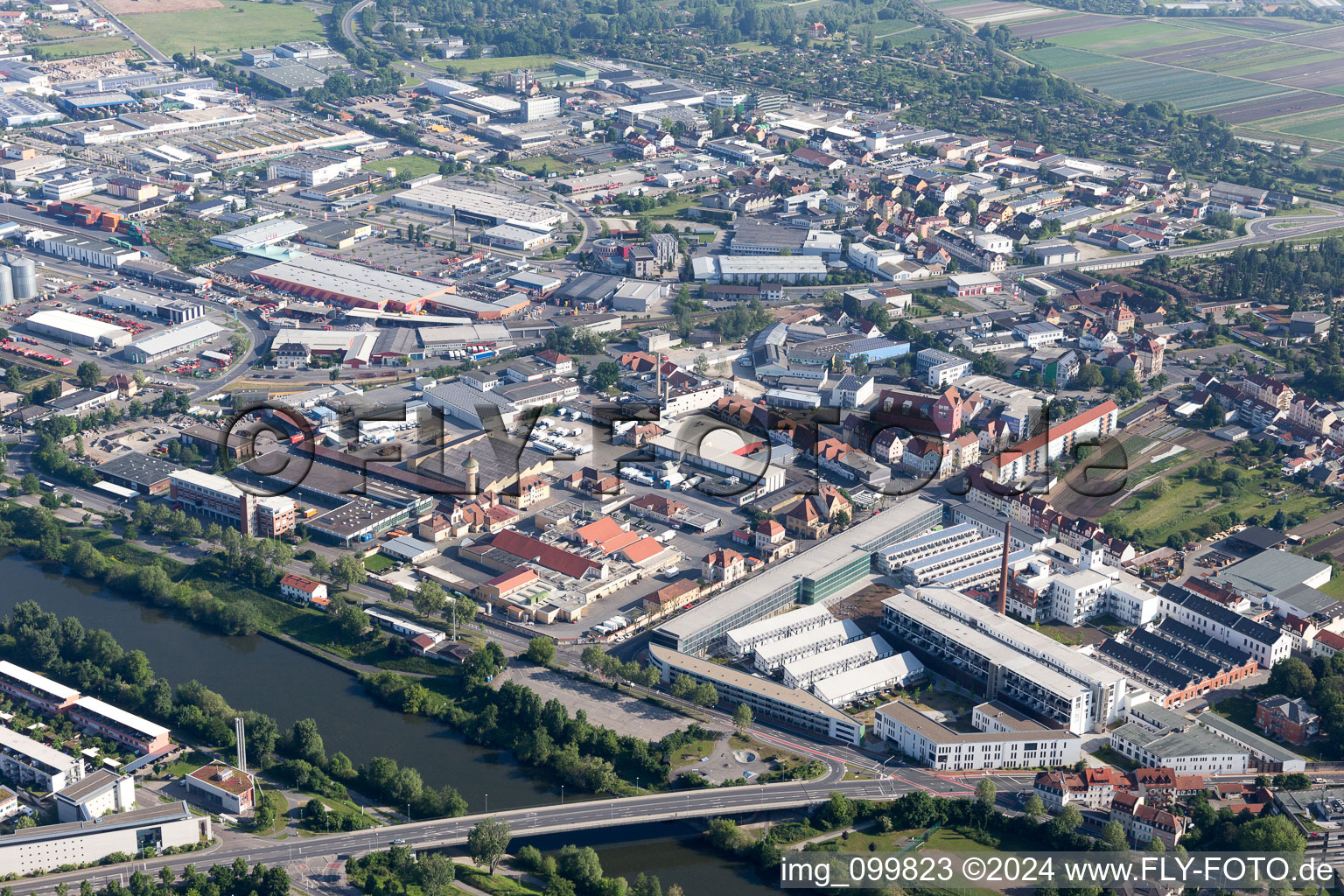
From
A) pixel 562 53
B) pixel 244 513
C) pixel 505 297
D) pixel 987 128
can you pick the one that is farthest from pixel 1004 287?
pixel 562 53

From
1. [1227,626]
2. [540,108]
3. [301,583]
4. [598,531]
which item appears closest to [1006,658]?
[1227,626]

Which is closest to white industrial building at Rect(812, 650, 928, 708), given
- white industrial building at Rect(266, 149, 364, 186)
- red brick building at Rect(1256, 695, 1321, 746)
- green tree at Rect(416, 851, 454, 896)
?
red brick building at Rect(1256, 695, 1321, 746)

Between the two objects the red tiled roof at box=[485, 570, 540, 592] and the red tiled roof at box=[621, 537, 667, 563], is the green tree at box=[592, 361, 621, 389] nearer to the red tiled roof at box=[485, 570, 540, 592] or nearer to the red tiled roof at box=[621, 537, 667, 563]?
the red tiled roof at box=[621, 537, 667, 563]

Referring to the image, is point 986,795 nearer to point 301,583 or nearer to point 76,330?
point 301,583

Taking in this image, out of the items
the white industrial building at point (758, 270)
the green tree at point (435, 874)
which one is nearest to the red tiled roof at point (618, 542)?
the green tree at point (435, 874)

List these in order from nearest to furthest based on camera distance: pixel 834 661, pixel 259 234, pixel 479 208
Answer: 1. pixel 834 661
2. pixel 259 234
3. pixel 479 208
